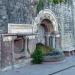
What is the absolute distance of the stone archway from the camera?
60.9 feet

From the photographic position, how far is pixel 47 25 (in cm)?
1984

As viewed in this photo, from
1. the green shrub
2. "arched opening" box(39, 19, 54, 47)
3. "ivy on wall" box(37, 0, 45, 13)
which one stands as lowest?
the green shrub

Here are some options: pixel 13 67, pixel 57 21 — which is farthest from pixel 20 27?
pixel 57 21

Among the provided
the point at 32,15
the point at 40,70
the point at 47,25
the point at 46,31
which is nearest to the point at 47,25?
the point at 47,25

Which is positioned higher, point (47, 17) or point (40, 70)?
point (47, 17)

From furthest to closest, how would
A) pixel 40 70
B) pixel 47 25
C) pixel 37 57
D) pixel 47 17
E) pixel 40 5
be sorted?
pixel 47 25, pixel 47 17, pixel 40 5, pixel 37 57, pixel 40 70

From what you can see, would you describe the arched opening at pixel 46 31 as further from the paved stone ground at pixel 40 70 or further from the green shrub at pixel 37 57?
the paved stone ground at pixel 40 70

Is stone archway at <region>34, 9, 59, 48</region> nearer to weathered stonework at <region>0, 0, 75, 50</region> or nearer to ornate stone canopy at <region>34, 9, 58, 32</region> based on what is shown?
ornate stone canopy at <region>34, 9, 58, 32</region>

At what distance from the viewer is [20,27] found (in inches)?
628

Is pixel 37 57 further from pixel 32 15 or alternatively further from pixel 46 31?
pixel 46 31

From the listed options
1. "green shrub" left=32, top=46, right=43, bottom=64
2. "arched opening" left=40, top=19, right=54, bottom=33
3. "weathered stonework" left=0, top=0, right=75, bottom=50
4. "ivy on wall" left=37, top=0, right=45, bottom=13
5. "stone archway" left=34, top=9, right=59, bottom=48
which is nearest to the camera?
"weathered stonework" left=0, top=0, right=75, bottom=50

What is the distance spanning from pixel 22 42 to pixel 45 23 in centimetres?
361

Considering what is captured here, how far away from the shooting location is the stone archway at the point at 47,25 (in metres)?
18.6

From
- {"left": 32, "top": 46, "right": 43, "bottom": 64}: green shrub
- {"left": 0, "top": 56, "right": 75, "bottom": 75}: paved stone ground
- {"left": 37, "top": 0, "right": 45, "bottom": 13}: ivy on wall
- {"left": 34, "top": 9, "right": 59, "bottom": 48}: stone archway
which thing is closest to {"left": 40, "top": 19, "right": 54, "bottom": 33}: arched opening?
{"left": 34, "top": 9, "right": 59, "bottom": 48}: stone archway
